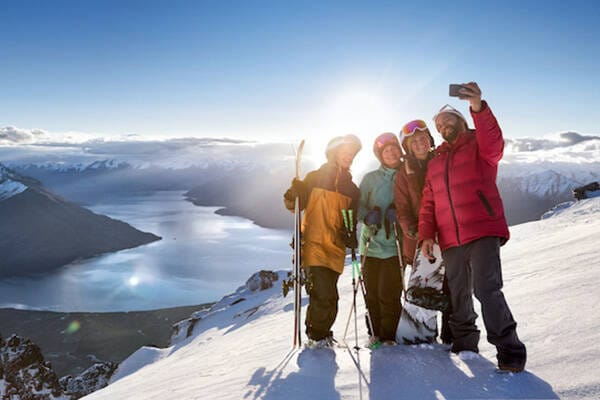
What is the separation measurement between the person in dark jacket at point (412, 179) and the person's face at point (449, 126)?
579 mm

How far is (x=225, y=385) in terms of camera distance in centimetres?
391

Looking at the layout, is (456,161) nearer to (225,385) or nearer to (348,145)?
(348,145)

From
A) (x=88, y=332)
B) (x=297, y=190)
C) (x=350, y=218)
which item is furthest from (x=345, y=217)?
(x=88, y=332)

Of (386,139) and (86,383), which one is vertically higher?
(386,139)

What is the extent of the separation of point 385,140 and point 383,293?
1.77m

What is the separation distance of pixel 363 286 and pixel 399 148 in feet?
5.58

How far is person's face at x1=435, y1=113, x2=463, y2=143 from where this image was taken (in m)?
3.46

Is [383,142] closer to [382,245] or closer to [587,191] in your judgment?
[382,245]

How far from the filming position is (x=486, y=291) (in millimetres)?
3092

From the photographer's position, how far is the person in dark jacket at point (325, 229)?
14.5 ft

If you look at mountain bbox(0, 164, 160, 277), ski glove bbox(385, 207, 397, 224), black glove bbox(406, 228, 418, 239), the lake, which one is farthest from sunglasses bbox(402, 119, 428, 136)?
mountain bbox(0, 164, 160, 277)

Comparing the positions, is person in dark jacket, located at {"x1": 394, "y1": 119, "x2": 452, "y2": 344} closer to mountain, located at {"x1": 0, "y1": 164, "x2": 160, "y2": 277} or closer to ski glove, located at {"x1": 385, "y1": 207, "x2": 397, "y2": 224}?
ski glove, located at {"x1": 385, "y1": 207, "x2": 397, "y2": 224}

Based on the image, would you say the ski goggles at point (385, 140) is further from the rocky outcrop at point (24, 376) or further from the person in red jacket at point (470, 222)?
the rocky outcrop at point (24, 376)

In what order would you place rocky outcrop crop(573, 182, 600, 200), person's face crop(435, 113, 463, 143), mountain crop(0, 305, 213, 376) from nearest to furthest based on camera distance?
person's face crop(435, 113, 463, 143) → rocky outcrop crop(573, 182, 600, 200) → mountain crop(0, 305, 213, 376)
